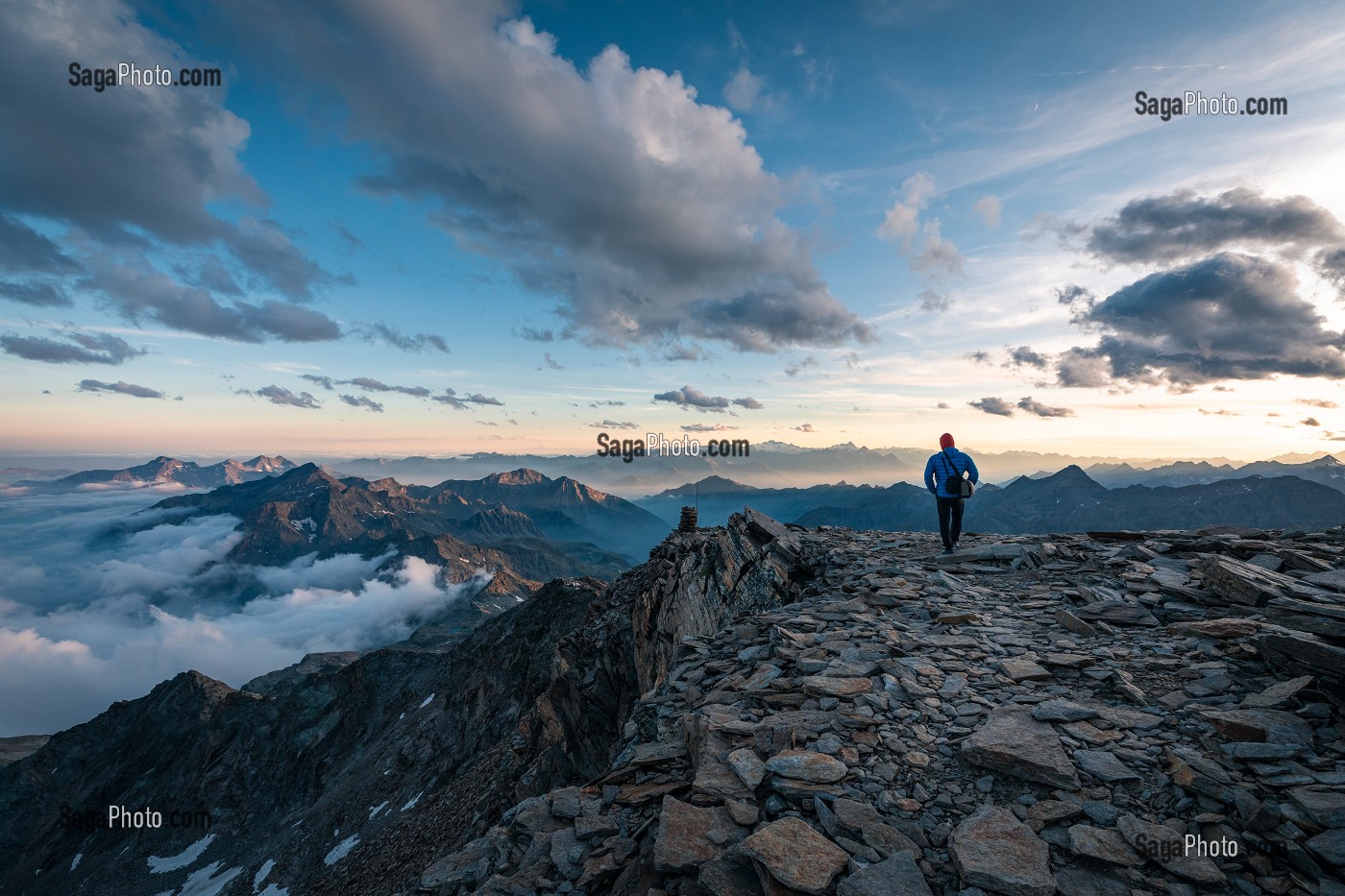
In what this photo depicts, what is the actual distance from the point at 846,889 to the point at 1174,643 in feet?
29.5

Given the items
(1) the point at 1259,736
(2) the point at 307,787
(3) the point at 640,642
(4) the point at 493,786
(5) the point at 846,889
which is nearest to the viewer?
(5) the point at 846,889

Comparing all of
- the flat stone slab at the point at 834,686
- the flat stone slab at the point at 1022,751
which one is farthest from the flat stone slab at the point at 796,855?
the flat stone slab at the point at 834,686

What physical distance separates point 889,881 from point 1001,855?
131 centimetres

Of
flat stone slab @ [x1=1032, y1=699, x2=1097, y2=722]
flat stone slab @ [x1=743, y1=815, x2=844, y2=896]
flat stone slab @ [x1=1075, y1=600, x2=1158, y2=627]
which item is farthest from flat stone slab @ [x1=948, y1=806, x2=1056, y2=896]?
flat stone slab @ [x1=1075, y1=600, x2=1158, y2=627]

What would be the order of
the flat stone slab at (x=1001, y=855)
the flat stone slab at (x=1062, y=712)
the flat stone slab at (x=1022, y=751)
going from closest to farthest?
the flat stone slab at (x=1001, y=855) < the flat stone slab at (x=1022, y=751) < the flat stone slab at (x=1062, y=712)

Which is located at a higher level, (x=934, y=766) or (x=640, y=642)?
(x=934, y=766)

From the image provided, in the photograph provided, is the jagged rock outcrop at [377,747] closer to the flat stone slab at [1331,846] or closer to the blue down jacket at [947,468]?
the blue down jacket at [947,468]

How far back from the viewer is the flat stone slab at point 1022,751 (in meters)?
6.70

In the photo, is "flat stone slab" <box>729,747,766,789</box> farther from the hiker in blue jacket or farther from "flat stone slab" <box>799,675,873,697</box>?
the hiker in blue jacket

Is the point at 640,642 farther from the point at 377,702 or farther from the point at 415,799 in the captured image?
the point at 377,702

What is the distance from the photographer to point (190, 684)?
147m

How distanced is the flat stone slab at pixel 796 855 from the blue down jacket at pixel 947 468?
1517 centimetres

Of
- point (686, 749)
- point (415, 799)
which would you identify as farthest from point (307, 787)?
point (686, 749)

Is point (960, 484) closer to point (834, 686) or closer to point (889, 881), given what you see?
point (834, 686)
